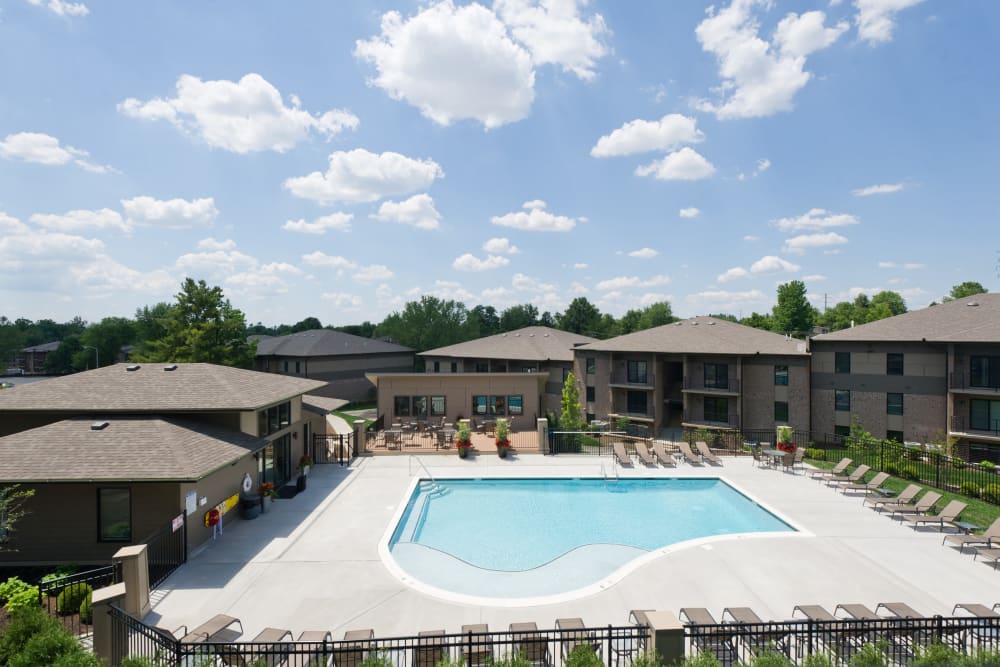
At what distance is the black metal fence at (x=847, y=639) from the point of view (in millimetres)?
7824

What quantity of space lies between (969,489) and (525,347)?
102ft

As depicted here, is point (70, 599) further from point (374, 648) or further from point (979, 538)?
point (979, 538)

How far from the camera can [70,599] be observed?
1034 centimetres

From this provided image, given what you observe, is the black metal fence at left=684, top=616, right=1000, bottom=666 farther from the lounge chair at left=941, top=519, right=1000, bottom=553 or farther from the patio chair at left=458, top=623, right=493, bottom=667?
the lounge chair at left=941, top=519, right=1000, bottom=553

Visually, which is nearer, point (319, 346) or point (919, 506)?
point (919, 506)

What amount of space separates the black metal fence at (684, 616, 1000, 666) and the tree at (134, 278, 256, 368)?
137 ft

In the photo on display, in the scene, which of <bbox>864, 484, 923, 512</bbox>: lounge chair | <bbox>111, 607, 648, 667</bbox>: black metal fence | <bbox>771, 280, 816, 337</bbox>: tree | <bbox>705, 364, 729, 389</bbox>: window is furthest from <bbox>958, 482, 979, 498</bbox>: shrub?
<bbox>771, 280, 816, 337</bbox>: tree

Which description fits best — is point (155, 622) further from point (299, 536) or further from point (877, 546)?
point (877, 546)

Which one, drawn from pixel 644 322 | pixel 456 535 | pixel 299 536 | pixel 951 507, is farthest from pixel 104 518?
pixel 644 322

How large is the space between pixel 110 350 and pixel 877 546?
121 m

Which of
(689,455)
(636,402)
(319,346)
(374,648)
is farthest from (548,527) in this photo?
(319,346)

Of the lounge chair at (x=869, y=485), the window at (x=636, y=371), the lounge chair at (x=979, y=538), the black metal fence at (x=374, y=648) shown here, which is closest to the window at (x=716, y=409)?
the window at (x=636, y=371)

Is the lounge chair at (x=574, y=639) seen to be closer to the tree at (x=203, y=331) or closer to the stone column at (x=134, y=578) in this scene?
the stone column at (x=134, y=578)

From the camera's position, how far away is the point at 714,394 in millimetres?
33594
